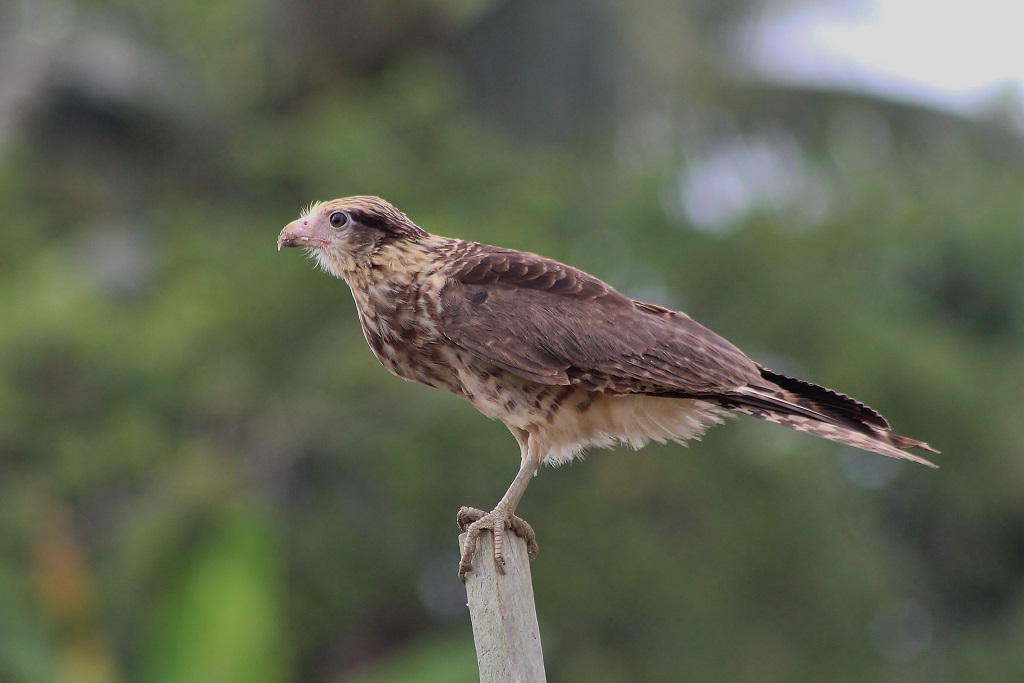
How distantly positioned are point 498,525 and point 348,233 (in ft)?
3.99

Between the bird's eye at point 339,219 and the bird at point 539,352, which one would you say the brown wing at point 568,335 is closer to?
the bird at point 539,352

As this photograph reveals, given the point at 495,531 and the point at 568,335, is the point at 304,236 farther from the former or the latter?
the point at 495,531

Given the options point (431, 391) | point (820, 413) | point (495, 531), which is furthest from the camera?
point (431, 391)

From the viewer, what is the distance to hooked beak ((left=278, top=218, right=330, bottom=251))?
4.80 metres

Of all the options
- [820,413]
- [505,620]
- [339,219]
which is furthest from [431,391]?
[505,620]

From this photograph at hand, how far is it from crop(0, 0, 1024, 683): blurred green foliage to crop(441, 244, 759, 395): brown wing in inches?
255

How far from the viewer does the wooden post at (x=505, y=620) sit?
394 cm

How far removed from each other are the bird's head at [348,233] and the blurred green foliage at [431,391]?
616 centimetres

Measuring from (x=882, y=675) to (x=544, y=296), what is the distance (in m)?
14.3

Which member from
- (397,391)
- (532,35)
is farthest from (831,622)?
(532,35)

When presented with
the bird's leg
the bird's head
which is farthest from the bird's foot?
the bird's head

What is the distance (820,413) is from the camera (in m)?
4.48

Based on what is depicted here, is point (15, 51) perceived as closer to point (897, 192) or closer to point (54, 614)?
point (54, 614)

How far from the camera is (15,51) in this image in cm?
1700
